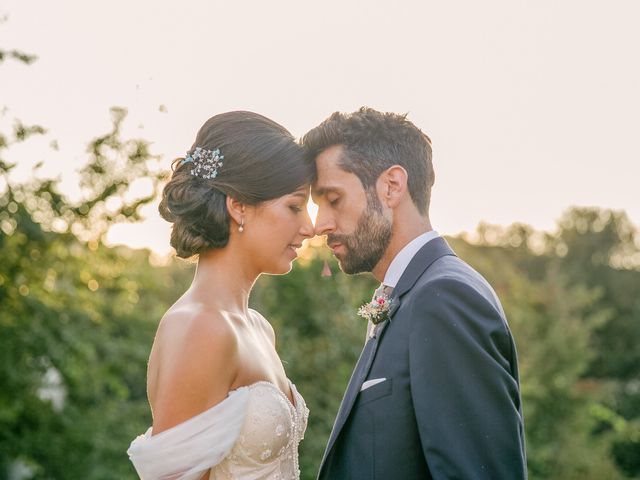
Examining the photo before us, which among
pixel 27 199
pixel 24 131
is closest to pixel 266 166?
pixel 24 131

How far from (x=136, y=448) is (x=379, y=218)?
1.36 metres

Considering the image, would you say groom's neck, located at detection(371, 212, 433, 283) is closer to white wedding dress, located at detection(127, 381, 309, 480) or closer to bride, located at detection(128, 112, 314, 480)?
bride, located at detection(128, 112, 314, 480)

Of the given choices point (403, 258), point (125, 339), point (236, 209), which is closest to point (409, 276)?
point (403, 258)

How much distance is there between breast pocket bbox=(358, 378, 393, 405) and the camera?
332cm

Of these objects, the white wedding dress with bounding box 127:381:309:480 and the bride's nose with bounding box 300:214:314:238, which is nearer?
the white wedding dress with bounding box 127:381:309:480

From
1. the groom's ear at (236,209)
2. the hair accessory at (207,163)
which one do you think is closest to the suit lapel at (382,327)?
the groom's ear at (236,209)

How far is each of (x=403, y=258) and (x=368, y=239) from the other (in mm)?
171

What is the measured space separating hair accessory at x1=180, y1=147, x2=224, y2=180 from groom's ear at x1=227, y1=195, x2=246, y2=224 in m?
0.13

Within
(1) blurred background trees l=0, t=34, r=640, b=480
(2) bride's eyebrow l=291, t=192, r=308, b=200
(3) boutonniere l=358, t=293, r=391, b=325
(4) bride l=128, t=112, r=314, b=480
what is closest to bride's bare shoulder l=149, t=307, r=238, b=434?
(4) bride l=128, t=112, r=314, b=480

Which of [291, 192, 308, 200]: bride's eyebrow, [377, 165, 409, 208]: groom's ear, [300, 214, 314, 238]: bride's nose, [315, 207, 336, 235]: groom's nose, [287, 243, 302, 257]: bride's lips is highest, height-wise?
[377, 165, 409, 208]: groom's ear

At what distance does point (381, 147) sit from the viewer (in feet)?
12.5

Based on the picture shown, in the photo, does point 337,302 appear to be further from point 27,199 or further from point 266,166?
point 266,166

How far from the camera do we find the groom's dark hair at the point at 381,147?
3.80m

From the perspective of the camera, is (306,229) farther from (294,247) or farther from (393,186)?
(393,186)
